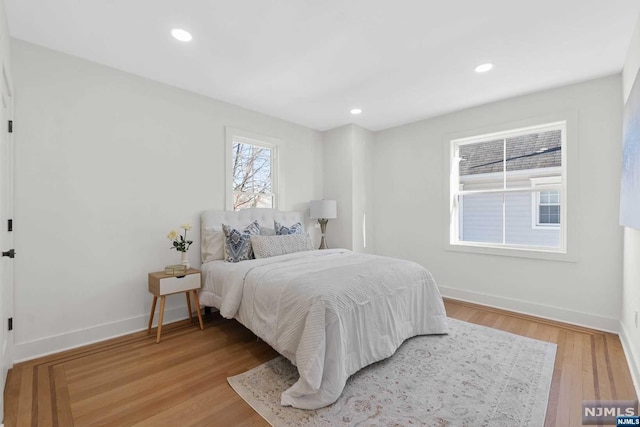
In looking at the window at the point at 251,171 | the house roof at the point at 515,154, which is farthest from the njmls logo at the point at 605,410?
the window at the point at 251,171

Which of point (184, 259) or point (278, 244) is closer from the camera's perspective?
point (184, 259)

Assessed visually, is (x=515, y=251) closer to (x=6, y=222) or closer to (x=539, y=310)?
(x=539, y=310)

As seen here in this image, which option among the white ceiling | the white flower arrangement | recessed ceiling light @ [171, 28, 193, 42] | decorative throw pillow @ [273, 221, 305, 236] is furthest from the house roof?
the white flower arrangement

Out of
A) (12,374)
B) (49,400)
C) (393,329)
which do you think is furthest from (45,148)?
(393,329)

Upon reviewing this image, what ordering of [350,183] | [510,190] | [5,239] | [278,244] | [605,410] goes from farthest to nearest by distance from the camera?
[350,183] < [510,190] < [278,244] < [5,239] < [605,410]

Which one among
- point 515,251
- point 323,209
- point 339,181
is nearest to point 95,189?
point 323,209

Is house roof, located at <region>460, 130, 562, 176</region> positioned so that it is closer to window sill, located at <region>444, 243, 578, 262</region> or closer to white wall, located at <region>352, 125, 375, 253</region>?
window sill, located at <region>444, 243, 578, 262</region>

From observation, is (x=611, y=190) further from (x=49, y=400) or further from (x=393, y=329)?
(x=49, y=400)

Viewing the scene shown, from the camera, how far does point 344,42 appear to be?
2.38 meters

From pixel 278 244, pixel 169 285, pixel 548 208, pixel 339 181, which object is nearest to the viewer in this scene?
pixel 169 285

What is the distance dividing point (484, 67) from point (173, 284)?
143 inches

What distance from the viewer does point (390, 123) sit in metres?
4.48

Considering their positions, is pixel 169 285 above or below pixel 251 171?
below

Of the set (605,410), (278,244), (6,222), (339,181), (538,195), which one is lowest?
(605,410)
